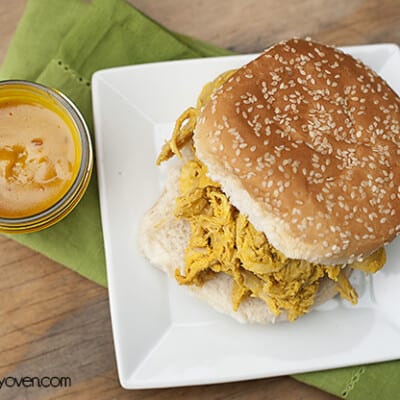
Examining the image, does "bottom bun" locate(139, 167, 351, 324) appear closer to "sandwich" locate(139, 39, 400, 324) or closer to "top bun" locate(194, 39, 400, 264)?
"sandwich" locate(139, 39, 400, 324)

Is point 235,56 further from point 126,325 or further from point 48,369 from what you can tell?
point 48,369

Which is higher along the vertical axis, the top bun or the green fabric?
the top bun

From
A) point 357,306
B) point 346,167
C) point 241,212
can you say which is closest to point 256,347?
point 357,306

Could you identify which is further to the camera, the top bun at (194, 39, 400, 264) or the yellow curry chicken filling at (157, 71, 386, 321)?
the yellow curry chicken filling at (157, 71, 386, 321)

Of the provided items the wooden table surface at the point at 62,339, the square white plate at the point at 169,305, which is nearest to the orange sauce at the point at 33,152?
the square white plate at the point at 169,305

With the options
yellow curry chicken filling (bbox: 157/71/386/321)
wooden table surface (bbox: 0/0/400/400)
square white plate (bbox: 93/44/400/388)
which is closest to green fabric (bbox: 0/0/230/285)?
square white plate (bbox: 93/44/400/388)

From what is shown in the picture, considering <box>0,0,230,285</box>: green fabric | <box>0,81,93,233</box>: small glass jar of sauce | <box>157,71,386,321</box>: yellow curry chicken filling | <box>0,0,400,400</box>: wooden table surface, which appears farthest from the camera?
<box>0,0,230,285</box>: green fabric

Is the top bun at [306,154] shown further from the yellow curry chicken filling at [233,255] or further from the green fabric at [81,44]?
the green fabric at [81,44]
